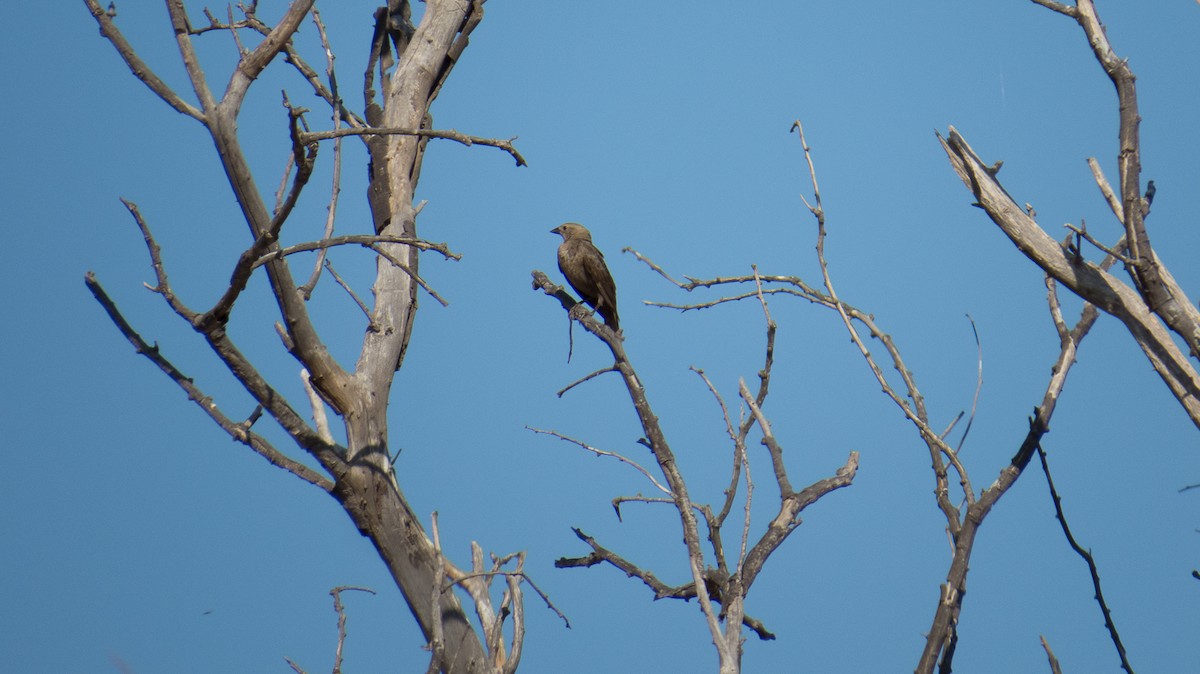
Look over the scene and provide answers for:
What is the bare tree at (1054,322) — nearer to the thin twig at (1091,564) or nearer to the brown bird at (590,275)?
the thin twig at (1091,564)

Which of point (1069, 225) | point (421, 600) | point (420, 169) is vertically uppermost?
point (420, 169)

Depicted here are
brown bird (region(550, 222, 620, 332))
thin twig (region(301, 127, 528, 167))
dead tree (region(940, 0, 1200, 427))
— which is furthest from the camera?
brown bird (region(550, 222, 620, 332))


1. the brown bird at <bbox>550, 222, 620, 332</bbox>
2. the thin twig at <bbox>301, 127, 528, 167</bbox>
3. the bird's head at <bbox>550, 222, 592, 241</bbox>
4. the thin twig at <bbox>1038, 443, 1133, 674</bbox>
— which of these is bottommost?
the thin twig at <bbox>1038, 443, 1133, 674</bbox>

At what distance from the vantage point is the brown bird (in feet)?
23.7

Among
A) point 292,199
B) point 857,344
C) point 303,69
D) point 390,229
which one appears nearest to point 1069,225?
point 857,344

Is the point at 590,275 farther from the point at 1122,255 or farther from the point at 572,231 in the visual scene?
the point at 1122,255

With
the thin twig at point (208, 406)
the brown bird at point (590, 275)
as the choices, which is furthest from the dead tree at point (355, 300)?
the brown bird at point (590, 275)

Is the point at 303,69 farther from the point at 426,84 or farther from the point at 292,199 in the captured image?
the point at 292,199

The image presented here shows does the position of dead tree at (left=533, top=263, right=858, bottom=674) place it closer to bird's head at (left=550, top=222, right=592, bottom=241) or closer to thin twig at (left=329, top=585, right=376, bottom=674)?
thin twig at (left=329, top=585, right=376, bottom=674)

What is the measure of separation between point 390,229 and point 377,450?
135 centimetres

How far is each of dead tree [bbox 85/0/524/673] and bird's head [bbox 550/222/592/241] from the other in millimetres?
2992

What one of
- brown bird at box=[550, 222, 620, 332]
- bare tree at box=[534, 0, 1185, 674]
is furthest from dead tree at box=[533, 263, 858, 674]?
brown bird at box=[550, 222, 620, 332]

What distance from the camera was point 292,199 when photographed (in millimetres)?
2785

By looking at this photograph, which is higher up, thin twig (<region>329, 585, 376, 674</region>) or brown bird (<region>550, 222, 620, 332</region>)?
brown bird (<region>550, 222, 620, 332</region>)
